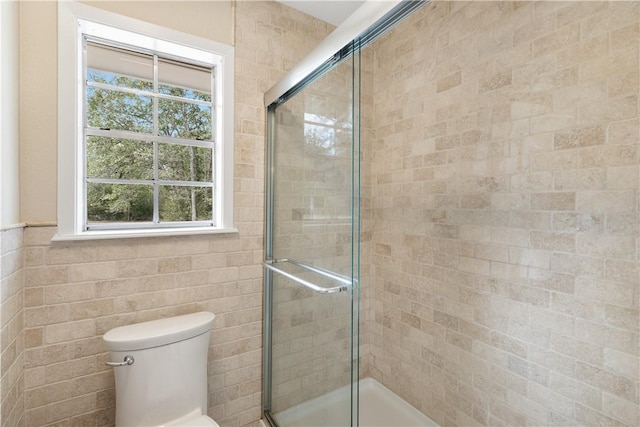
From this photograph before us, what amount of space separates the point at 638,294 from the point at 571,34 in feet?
3.67

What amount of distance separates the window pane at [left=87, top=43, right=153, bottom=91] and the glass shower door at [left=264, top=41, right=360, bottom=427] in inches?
29.0

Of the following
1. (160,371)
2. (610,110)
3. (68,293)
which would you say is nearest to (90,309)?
(68,293)

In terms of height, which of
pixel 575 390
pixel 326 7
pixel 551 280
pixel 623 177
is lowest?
pixel 575 390

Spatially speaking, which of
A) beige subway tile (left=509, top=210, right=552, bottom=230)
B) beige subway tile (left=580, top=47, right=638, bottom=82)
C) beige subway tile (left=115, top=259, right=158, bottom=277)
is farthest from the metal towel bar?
beige subway tile (left=580, top=47, right=638, bottom=82)

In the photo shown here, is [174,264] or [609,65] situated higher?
[609,65]

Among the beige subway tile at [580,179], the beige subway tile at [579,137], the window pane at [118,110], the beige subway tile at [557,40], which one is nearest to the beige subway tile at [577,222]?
the beige subway tile at [580,179]

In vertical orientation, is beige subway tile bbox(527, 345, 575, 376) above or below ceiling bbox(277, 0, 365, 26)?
below

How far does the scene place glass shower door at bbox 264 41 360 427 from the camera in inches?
46.2

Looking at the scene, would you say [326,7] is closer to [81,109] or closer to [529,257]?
[81,109]

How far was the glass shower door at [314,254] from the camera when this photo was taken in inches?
46.2

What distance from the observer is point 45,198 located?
137 cm

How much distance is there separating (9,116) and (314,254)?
1.40 meters

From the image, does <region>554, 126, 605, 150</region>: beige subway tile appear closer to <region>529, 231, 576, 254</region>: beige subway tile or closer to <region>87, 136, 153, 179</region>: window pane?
<region>529, 231, 576, 254</region>: beige subway tile

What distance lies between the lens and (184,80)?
1.81m
